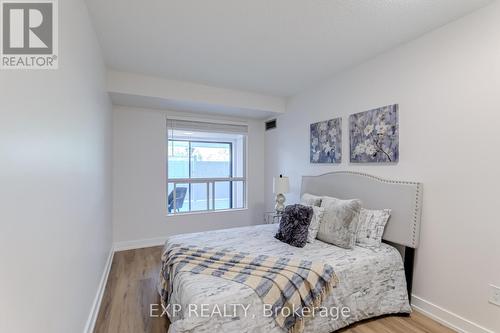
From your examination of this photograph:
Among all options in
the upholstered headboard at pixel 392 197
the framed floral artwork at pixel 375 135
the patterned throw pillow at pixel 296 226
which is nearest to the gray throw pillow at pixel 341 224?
the patterned throw pillow at pixel 296 226

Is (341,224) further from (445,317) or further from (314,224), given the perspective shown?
(445,317)

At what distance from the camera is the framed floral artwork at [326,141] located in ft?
10.1

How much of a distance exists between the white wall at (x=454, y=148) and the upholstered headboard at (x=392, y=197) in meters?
0.09

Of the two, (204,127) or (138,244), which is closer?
(138,244)

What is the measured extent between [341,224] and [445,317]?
1093mm

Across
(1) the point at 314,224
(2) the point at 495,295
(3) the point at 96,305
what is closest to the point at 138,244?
(3) the point at 96,305

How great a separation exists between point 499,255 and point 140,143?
430 centimetres

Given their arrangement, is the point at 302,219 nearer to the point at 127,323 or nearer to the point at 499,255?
the point at 499,255

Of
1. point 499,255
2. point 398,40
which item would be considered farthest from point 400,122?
point 499,255

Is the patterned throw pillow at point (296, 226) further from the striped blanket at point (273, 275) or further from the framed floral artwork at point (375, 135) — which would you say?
the framed floral artwork at point (375, 135)

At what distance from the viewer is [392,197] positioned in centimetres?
238

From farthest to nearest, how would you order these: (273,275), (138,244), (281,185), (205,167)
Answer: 1. (205,167)
2. (138,244)
3. (281,185)
4. (273,275)

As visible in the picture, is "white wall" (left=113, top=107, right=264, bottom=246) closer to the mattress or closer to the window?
the window

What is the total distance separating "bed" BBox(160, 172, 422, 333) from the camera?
1.48 metres
